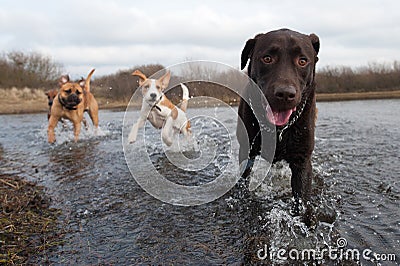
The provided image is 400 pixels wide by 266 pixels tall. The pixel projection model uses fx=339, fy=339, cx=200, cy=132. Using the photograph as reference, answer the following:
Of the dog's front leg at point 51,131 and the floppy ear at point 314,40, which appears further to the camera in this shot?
the dog's front leg at point 51,131

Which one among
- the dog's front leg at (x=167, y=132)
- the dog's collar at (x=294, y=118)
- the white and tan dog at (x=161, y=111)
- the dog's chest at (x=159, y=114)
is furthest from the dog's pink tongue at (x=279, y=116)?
the dog's chest at (x=159, y=114)

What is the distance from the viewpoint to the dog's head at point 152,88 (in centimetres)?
571

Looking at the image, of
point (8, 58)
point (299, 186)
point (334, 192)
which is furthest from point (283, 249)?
point (8, 58)

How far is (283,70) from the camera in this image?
8.97 ft

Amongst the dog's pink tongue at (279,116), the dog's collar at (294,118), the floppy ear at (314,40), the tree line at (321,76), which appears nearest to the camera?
the dog's pink tongue at (279,116)

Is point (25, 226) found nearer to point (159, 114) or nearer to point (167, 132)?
point (167, 132)

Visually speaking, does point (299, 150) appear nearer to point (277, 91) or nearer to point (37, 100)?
point (277, 91)

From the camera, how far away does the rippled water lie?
98.0 inches

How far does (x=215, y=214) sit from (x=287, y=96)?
132cm

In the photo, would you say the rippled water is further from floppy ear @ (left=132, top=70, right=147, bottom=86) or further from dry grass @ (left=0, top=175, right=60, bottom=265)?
floppy ear @ (left=132, top=70, right=147, bottom=86)

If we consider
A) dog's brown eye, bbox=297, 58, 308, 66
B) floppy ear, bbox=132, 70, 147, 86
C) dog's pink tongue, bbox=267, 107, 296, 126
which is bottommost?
dog's pink tongue, bbox=267, 107, 296, 126

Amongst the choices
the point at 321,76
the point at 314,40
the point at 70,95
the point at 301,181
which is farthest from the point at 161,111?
the point at 321,76

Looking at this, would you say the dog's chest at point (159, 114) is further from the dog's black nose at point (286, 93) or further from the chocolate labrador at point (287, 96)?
the dog's black nose at point (286, 93)

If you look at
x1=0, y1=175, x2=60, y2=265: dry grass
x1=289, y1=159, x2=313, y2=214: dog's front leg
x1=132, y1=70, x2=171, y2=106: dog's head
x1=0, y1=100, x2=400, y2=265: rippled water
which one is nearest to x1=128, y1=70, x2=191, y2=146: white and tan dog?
x1=132, y1=70, x2=171, y2=106: dog's head
